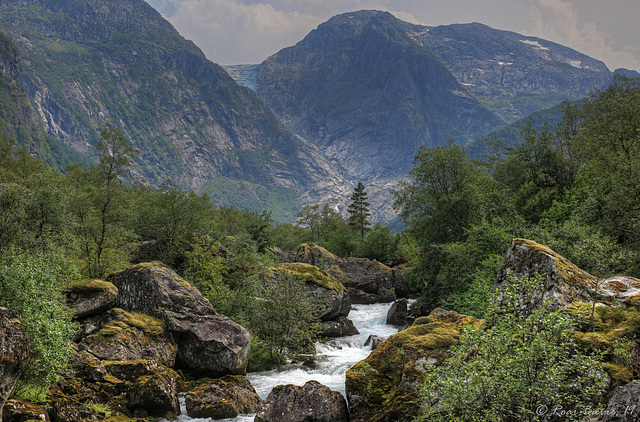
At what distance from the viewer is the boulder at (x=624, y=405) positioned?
892 centimetres

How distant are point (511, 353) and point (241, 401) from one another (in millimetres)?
15451

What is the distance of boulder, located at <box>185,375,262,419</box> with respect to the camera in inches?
757

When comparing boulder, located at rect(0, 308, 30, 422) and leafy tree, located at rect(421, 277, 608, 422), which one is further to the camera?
boulder, located at rect(0, 308, 30, 422)

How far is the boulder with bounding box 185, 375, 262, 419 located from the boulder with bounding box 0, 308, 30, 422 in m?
8.48

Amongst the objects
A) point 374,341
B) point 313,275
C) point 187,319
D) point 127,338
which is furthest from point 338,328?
point 127,338

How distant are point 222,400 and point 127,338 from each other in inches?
300

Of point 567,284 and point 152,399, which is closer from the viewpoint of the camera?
point 567,284

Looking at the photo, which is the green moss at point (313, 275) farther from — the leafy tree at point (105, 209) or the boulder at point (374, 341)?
the leafy tree at point (105, 209)

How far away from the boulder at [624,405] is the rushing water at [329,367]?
1550cm

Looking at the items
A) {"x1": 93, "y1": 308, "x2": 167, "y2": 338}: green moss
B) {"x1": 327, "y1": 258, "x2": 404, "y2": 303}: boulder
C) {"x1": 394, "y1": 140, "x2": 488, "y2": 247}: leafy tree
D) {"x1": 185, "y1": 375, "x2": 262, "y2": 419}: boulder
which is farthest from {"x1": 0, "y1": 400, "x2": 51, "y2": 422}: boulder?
{"x1": 327, "y1": 258, "x2": 404, "y2": 303}: boulder

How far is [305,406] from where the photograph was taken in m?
17.1

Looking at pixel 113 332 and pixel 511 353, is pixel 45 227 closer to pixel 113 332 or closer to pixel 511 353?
pixel 113 332

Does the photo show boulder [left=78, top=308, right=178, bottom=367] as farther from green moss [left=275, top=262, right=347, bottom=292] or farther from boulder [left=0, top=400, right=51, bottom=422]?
green moss [left=275, top=262, right=347, bottom=292]

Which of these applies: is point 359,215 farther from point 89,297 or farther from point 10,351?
point 10,351
